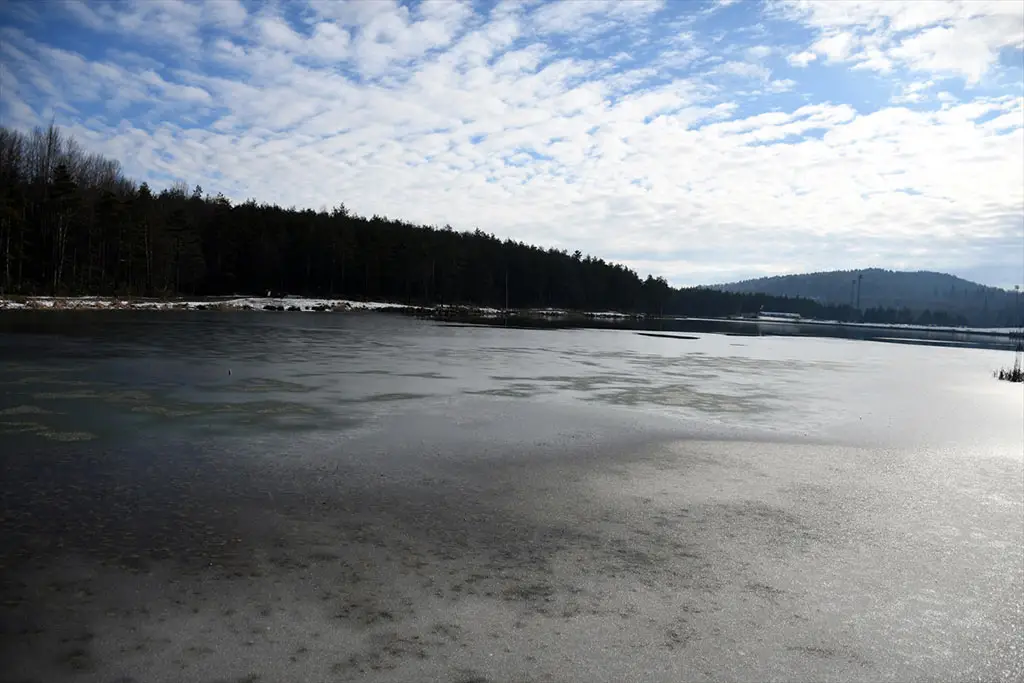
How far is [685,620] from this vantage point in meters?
4.46

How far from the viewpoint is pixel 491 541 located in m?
5.77

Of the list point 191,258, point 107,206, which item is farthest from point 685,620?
point 191,258

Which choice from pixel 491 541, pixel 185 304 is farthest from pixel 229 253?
pixel 491 541

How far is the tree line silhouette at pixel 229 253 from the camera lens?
60.6 m

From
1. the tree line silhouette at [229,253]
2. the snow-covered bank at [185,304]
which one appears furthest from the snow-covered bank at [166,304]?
the tree line silhouette at [229,253]

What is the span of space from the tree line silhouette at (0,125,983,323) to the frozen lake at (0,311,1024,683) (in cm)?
5372

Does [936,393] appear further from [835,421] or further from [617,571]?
[617,571]

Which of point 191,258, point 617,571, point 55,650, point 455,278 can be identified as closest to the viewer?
point 55,650

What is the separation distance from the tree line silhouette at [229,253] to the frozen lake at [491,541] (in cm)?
5372

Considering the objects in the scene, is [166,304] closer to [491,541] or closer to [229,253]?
[229,253]

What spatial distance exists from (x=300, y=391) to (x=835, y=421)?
38.4 feet

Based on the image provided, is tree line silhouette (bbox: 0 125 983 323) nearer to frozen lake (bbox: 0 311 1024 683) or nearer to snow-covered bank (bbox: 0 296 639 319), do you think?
snow-covered bank (bbox: 0 296 639 319)

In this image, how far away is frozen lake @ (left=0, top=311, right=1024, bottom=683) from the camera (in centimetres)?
396

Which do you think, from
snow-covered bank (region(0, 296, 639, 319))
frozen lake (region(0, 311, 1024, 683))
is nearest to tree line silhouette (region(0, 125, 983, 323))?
snow-covered bank (region(0, 296, 639, 319))
